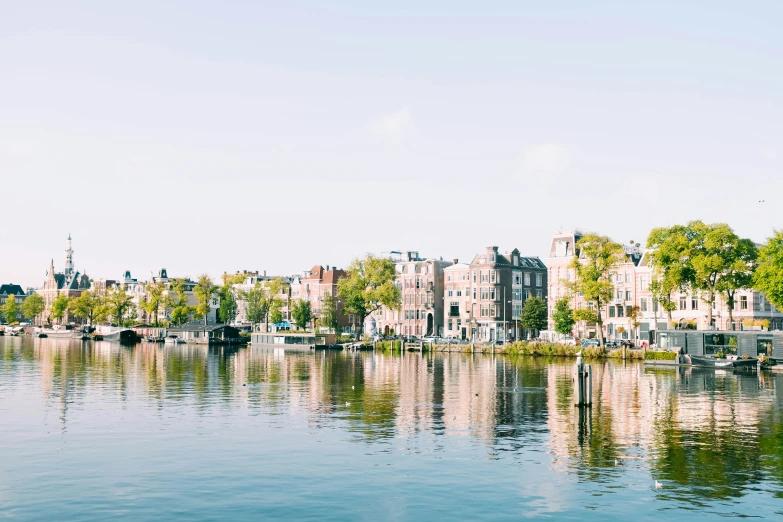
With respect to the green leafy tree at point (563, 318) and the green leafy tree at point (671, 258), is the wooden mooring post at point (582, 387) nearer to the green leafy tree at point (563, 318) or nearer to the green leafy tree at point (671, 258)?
the green leafy tree at point (671, 258)

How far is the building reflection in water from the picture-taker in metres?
38.9

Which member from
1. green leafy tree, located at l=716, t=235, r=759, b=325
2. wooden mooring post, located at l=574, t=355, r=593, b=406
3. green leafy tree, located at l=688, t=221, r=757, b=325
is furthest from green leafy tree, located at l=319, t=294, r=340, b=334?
wooden mooring post, located at l=574, t=355, r=593, b=406

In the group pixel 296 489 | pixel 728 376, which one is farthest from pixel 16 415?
pixel 728 376

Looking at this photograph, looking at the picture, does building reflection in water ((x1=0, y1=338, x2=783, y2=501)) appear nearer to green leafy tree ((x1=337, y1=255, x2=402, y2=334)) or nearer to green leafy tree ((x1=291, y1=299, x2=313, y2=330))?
green leafy tree ((x1=337, y1=255, x2=402, y2=334))

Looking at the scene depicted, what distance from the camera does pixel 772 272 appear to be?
308 feet

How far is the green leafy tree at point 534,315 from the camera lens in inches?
5876

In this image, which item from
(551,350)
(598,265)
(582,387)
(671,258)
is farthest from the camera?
(551,350)

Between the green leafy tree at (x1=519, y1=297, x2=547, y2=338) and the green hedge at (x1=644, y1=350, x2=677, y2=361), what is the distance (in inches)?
1568

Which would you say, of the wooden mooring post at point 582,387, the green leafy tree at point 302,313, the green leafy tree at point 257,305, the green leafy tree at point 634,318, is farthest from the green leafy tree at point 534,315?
the wooden mooring post at point 582,387

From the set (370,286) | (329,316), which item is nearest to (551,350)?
(370,286)

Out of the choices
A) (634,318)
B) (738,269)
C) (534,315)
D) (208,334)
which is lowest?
(208,334)

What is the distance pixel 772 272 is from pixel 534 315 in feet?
192

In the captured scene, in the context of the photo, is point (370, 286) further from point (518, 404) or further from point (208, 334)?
point (518, 404)

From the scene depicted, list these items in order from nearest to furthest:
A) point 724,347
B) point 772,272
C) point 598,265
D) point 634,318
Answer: point 772,272
point 724,347
point 598,265
point 634,318
